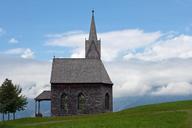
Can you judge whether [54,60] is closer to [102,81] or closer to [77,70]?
[77,70]

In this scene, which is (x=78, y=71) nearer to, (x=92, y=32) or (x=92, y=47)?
(x=92, y=47)

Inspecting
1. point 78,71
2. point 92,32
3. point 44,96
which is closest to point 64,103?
point 78,71

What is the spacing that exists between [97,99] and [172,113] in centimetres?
3881

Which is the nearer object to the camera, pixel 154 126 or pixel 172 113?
pixel 154 126

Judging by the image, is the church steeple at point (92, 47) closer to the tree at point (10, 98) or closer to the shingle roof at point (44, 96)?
the shingle roof at point (44, 96)

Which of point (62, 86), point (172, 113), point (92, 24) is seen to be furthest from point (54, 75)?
point (172, 113)

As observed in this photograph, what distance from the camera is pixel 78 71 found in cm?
10150

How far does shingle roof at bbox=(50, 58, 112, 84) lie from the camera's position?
99.7m

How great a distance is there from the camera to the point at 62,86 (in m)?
99.6

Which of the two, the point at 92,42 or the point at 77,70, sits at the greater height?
the point at 92,42

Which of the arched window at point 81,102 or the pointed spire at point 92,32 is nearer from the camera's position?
the arched window at point 81,102

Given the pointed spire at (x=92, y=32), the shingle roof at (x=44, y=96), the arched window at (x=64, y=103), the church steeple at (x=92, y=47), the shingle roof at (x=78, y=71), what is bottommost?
the arched window at (x=64, y=103)

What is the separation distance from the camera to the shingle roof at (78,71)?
9969 cm

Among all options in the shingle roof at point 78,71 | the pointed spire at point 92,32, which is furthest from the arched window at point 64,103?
the pointed spire at point 92,32
